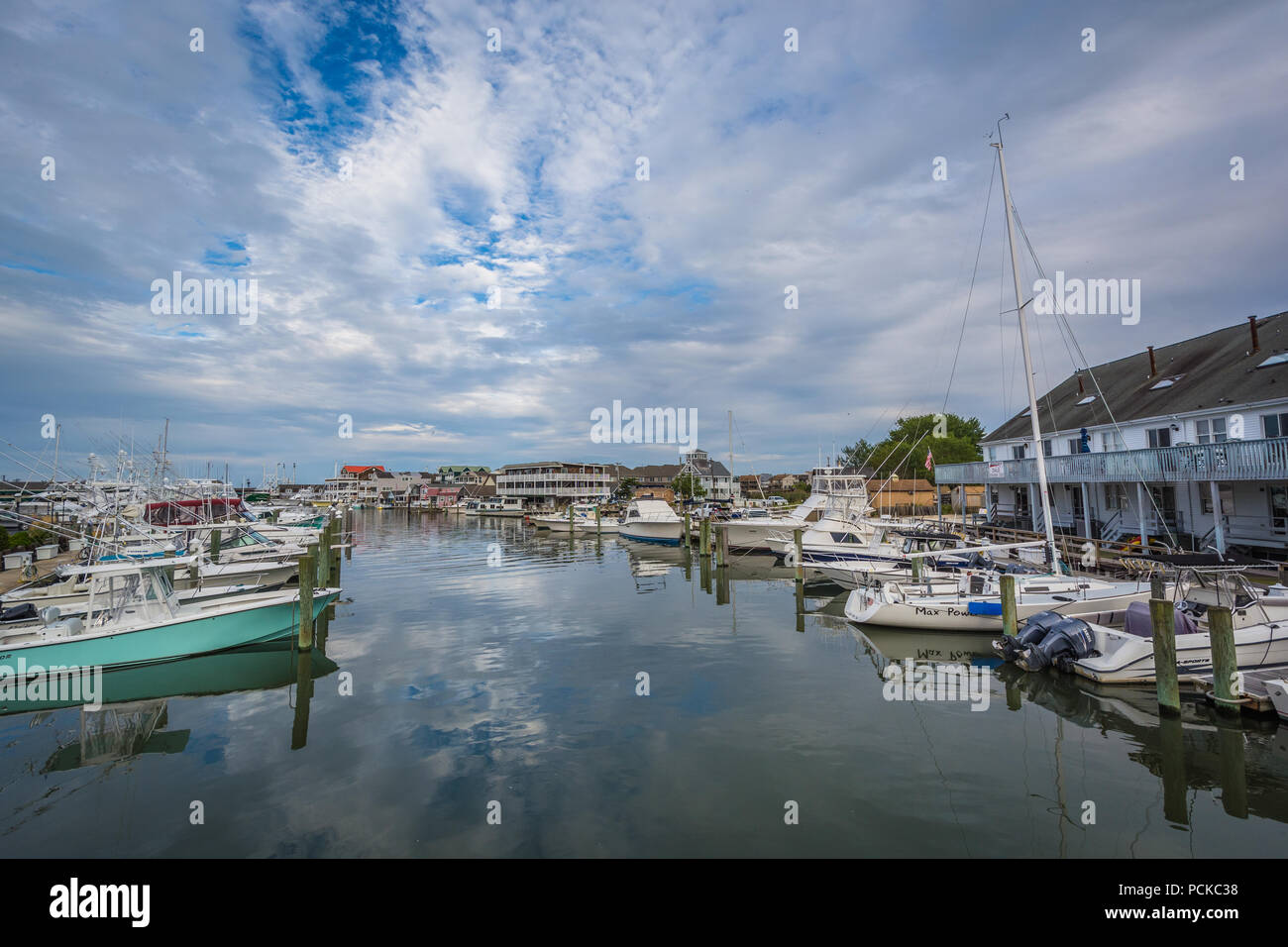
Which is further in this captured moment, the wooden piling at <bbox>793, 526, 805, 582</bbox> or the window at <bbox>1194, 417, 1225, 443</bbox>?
the wooden piling at <bbox>793, 526, 805, 582</bbox>

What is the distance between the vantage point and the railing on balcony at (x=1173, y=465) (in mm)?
21391

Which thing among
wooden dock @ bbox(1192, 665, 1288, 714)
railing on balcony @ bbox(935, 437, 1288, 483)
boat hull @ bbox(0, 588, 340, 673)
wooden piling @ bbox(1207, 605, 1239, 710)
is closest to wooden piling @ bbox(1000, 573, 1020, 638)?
wooden dock @ bbox(1192, 665, 1288, 714)

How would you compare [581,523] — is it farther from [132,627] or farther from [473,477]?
[473,477]

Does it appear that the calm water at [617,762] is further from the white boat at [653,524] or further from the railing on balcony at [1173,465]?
the white boat at [653,524]

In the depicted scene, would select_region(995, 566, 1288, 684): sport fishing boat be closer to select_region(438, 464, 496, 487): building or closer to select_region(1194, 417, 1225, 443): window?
select_region(1194, 417, 1225, 443): window

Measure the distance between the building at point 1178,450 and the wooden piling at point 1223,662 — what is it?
11.3 metres

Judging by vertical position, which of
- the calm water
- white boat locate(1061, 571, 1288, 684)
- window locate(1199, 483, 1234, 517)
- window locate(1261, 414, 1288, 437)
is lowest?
the calm water

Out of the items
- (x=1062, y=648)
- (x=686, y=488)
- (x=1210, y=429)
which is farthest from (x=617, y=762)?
(x=686, y=488)

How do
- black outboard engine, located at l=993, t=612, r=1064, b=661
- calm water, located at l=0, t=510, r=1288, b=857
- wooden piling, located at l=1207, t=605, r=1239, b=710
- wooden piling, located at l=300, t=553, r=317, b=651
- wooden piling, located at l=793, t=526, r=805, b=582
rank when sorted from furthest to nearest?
wooden piling, located at l=793, t=526, r=805, b=582, wooden piling, located at l=300, t=553, r=317, b=651, black outboard engine, located at l=993, t=612, r=1064, b=661, wooden piling, located at l=1207, t=605, r=1239, b=710, calm water, located at l=0, t=510, r=1288, b=857

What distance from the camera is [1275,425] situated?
944 inches

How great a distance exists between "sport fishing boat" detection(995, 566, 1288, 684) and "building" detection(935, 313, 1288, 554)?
7108mm

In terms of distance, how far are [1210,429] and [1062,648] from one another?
64.0 feet

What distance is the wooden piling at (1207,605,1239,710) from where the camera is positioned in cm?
1157
